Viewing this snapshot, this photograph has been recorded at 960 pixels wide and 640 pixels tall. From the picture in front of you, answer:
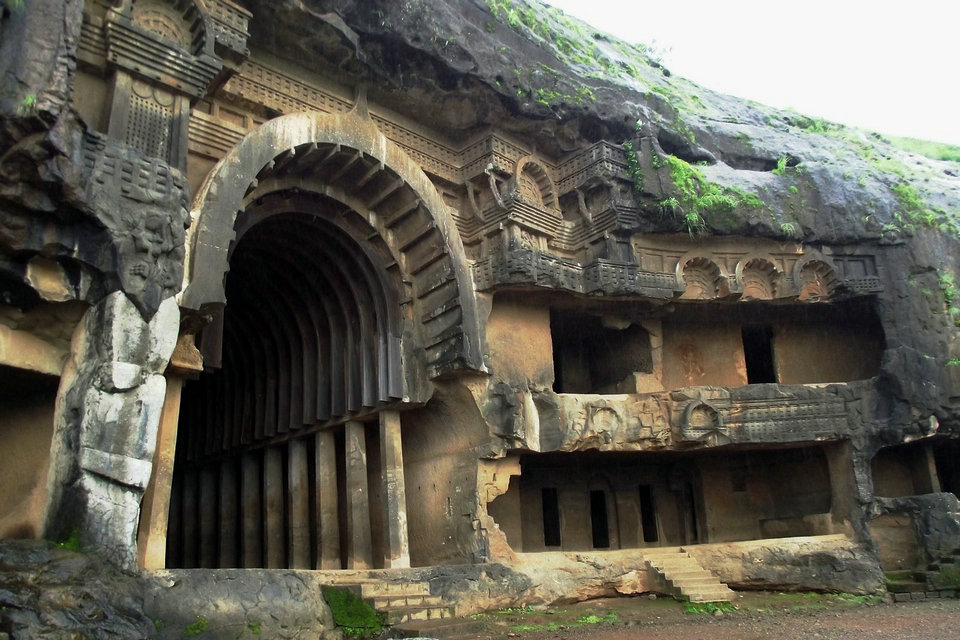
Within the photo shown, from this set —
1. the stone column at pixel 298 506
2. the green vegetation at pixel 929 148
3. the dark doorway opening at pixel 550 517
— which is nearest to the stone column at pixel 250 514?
the stone column at pixel 298 506

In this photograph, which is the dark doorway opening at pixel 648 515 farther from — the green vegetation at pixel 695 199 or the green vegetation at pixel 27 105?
the green vegetation at pixel 27 105

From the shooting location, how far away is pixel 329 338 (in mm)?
15180

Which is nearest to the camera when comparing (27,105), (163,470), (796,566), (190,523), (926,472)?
(27,105)

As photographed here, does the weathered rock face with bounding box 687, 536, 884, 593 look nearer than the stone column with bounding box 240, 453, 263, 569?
Yes

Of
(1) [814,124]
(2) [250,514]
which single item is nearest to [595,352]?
(2) [250,514]

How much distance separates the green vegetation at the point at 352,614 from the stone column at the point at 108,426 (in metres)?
2.67

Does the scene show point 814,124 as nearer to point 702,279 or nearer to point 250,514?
point 702,279

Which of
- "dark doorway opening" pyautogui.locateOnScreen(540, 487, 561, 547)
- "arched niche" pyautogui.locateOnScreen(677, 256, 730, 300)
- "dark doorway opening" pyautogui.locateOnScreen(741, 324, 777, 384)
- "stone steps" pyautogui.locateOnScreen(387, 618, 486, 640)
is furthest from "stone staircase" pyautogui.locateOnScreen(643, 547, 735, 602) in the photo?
"dark doorway opening" pyautogui.locateOnScreen(741, 324, 777, 384)

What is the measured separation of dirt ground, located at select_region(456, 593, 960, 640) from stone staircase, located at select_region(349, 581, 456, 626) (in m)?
0.66

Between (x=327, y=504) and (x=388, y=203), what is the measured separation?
5.69 meters

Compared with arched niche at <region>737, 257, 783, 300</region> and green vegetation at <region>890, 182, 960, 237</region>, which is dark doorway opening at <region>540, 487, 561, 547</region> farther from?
green vegetation at <region>890, 182, 960, 237</region>

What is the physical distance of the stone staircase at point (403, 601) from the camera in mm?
10297

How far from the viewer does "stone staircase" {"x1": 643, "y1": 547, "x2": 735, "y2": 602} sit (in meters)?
12.9

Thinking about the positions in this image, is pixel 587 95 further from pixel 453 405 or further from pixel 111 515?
pixel 111 515
